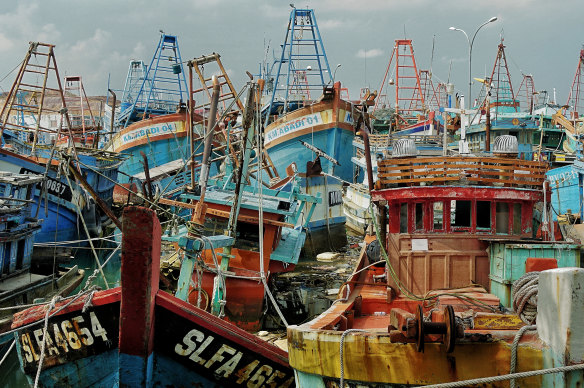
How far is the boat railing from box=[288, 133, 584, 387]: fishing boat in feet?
0.06

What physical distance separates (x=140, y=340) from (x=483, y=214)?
5603 millimetres

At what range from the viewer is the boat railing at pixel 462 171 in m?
9.02

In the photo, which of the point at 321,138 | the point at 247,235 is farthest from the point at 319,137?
the point at 247,235

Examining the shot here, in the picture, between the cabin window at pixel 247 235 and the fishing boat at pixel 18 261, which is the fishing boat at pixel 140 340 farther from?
the cabin window at pixel 247 235

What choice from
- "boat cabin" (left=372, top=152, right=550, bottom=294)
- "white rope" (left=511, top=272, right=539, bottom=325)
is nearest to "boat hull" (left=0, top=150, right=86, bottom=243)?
"boat cabin" (left=372, top=152, right=550, bottom=294)

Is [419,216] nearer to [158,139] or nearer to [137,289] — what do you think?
[137,289]

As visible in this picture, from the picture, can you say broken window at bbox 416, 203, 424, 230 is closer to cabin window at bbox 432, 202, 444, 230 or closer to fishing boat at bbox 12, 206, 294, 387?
cabin window at bbox 432, 202, 444, 230

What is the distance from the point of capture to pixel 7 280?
12.9 metres

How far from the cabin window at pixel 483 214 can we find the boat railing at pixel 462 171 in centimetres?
34

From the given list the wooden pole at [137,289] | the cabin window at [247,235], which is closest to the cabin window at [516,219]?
the wooden pole at [137,289]

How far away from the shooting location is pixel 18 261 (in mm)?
13703

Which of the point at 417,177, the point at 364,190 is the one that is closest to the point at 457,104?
the point at 364,190

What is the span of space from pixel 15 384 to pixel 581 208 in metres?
19.1

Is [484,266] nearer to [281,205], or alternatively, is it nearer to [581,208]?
[281,205]
